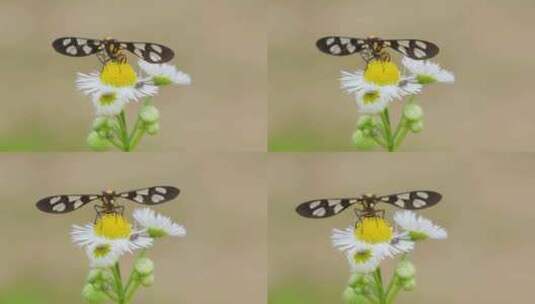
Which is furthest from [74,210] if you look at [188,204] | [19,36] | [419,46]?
[419,46]

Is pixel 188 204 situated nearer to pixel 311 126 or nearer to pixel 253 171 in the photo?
pixel 253 171

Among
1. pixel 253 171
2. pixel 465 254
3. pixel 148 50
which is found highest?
pixel 148 50

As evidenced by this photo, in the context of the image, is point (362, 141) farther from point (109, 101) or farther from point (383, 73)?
point (109, 101)

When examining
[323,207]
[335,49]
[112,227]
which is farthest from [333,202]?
[112,227]

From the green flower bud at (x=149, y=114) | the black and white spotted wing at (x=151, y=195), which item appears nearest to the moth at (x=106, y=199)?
the black and white spotted wing at (x=151, y=195)

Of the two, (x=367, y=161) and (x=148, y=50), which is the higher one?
(x=148, y=50)
